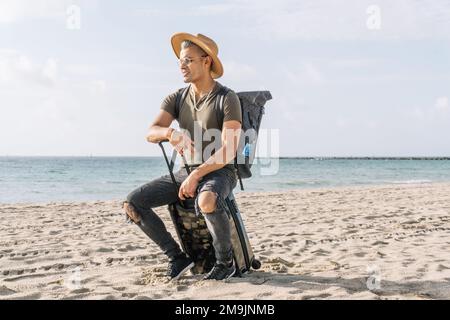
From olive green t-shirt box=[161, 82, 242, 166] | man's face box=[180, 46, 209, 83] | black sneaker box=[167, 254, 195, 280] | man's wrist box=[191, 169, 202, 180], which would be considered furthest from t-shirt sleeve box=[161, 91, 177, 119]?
black sneaker box=[167, 254, 195, 280]

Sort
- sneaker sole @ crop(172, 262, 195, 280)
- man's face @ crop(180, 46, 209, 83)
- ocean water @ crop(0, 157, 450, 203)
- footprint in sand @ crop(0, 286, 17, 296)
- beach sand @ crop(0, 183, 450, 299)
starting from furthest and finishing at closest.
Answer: ocean water @ crop(0, 157, 450, 203), sneaker sole @ crop(172, 262, 195, 280), man's face @ crop(180, 46, 209, 83), footprint in sand @ crop(0, 286, 17, 296), beach sand @ crop(0, 183, 450, 299)

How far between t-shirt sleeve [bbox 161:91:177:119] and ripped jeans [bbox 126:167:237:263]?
1.74ft

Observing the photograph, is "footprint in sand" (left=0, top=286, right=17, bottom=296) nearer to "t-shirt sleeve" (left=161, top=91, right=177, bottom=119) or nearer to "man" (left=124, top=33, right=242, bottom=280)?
"man" (left=124, top=33, right=242, bottom=280)

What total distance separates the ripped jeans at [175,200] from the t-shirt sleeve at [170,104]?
1.74 ft

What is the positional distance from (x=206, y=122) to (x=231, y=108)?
0.26m

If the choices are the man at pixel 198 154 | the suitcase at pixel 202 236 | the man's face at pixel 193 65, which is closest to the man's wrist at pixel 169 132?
the man at pixel 198 154

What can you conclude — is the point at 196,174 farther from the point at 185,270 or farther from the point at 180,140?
the point at 185,270

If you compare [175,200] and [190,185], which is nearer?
[190,185]

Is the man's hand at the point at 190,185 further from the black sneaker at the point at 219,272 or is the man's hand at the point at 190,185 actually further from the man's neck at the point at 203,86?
the man's neck at the point at 203,86

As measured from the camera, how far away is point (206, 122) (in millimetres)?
4035

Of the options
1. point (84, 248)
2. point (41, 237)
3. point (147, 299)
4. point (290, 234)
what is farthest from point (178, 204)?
point (41, 237)

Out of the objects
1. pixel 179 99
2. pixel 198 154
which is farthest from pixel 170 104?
pixel 198 154

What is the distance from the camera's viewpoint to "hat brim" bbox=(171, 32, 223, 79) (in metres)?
4.01

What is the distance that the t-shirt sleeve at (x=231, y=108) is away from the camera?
153 inches
